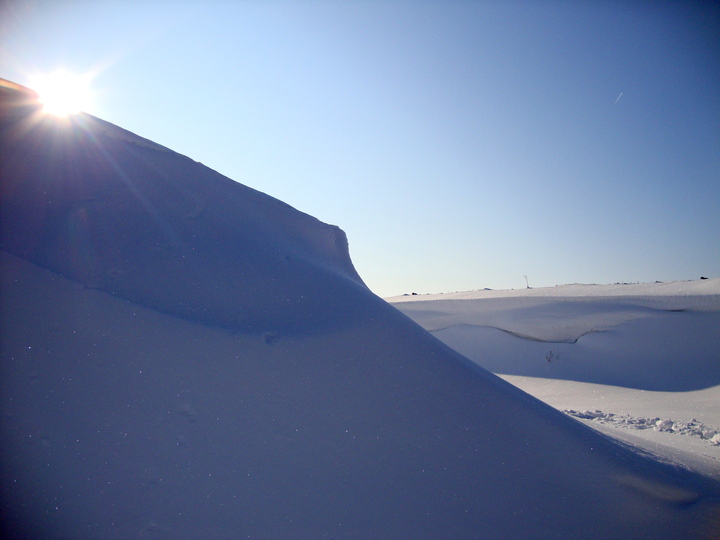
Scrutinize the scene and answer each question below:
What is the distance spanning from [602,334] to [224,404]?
651 cm

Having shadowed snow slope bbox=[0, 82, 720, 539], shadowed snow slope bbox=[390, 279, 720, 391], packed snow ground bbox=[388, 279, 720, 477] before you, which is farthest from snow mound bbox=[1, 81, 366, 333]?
shadowed snow slope bbox=[390, 279, 720, 391]

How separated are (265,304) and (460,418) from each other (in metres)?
1.14

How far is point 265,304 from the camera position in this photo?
7.68 ft

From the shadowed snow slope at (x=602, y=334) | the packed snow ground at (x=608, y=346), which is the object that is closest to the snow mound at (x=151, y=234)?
the packed snow ground at (x=608, y=346)

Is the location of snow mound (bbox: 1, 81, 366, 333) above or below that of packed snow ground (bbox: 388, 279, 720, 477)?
above

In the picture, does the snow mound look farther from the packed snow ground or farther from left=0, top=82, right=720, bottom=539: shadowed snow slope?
the packed snow ground

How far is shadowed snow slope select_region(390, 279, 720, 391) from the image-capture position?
5969 millimetres

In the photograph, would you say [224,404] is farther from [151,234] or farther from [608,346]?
[608,346]

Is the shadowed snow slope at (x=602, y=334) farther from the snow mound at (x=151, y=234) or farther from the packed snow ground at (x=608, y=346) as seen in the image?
the snow mound at (x=151, y=234)

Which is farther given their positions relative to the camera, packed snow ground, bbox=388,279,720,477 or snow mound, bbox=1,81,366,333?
packed snow ground, bbox=388,279,720,477

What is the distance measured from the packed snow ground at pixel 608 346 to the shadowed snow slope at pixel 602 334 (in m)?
0.01

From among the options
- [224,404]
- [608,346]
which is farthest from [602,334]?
[224,404]

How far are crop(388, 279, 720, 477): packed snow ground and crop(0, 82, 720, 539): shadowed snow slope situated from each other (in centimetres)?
227

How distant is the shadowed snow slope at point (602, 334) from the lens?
597cm
